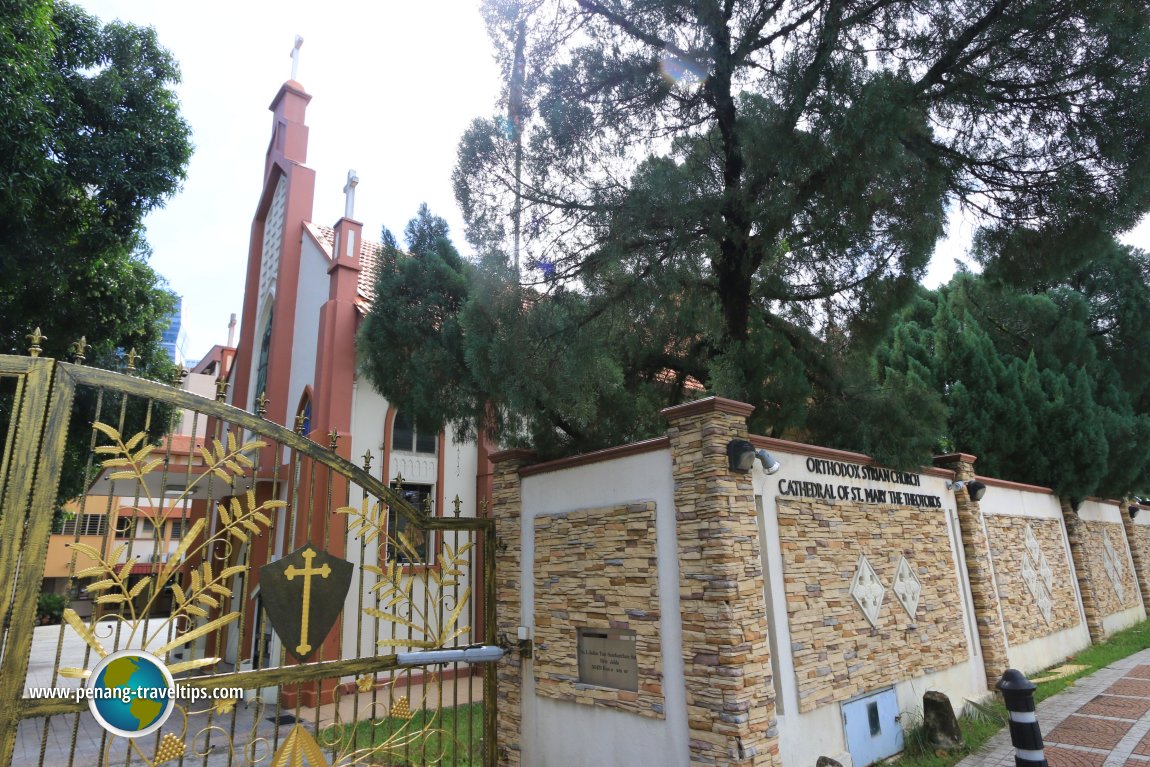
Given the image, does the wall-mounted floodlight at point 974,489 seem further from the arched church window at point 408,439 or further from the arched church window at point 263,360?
the arched church window at point 263,360

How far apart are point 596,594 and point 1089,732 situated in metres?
5.77

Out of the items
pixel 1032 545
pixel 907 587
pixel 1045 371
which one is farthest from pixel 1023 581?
pixel 1045 371

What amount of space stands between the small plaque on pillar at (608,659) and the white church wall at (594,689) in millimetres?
230

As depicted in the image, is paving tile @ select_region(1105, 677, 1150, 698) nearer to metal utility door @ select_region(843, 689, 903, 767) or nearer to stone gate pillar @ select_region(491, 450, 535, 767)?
metal utility door @ select_region(843, 689, 903, 767)

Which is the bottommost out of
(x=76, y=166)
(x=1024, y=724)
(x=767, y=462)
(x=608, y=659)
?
(x=1024, y=724)

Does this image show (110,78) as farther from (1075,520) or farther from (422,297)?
(1075,520)

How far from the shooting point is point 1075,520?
1295 cm

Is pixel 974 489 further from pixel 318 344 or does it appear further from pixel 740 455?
pixel 318 344

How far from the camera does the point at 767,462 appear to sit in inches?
223

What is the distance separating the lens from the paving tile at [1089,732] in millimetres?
6703

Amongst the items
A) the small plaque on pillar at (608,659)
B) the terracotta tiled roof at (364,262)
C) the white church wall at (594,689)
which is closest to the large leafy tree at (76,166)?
the terracotta tiled roof at (364,262)

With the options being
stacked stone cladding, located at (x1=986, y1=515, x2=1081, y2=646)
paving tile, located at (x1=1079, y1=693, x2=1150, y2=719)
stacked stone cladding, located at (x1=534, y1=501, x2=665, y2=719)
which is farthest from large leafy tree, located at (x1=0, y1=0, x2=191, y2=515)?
paving tile, located at (x1=1079, y1=693, x2=1150, y2=719)

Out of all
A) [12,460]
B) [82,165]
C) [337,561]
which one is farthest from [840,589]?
[82,165]

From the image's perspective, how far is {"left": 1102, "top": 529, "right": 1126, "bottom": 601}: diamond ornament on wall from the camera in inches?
555
